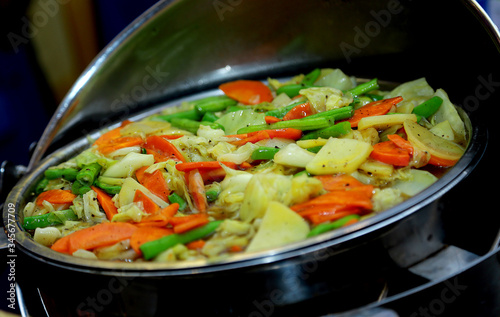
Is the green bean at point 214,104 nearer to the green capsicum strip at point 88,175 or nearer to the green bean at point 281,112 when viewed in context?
the green bean at point 281,112

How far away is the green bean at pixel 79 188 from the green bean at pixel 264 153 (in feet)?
2.35

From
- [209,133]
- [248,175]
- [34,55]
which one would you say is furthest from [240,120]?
[34,55]

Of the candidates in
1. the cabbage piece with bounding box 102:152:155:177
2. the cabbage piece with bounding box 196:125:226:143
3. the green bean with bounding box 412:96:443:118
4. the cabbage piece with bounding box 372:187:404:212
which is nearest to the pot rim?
the cabbage piece with bounding box 372:187:404:212

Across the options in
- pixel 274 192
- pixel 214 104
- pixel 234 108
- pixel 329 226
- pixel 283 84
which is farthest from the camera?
pixel 283 84

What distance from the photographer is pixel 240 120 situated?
1964 millimetres

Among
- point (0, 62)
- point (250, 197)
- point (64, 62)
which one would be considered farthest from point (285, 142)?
point (64, 62)

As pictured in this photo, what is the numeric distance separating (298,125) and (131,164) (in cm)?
71

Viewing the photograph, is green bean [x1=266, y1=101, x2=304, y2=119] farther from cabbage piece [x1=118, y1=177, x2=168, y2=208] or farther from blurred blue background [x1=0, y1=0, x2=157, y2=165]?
blurred blue background [x1=0, y1=0, x2=157, y2=165]

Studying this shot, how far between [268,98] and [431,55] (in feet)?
2.75

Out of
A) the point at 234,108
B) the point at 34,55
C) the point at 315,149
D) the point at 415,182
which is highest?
the point at 34,55

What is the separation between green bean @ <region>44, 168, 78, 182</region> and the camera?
1.88 metres

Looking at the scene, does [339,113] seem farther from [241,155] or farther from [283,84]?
[283,84]

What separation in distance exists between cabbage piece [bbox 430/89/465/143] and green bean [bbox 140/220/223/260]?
1.04m

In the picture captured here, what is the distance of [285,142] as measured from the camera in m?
1.74
